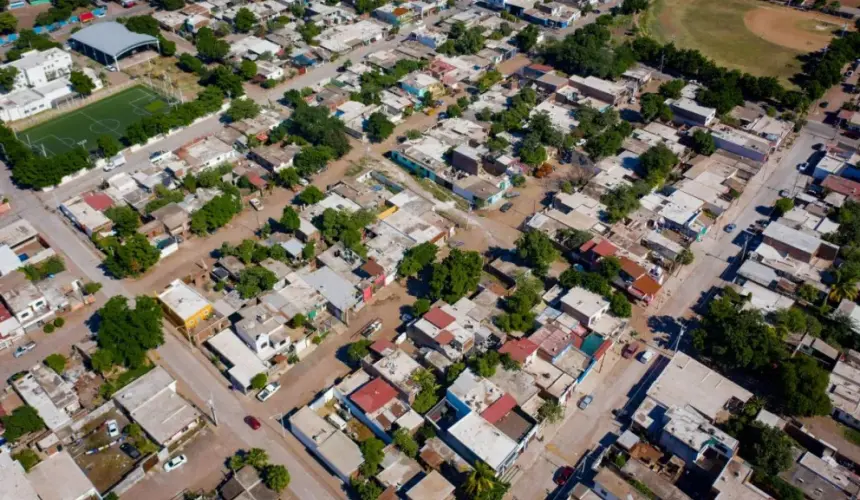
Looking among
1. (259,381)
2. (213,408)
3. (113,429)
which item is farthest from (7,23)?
(259,381)

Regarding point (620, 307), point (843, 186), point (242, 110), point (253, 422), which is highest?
point (843, 186)

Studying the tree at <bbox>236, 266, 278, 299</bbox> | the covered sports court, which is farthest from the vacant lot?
the covered sports court

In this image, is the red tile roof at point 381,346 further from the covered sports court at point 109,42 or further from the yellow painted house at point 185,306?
the covered sports court at point 109,42

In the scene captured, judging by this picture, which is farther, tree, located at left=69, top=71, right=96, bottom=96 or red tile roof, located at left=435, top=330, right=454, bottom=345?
tree, located at left=69, top=71, right=96, bottom=96

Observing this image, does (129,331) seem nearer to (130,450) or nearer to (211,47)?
(130,450)

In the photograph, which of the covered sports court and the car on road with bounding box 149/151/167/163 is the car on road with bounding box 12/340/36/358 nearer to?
the car on road with bounding box 149/151/167/163
